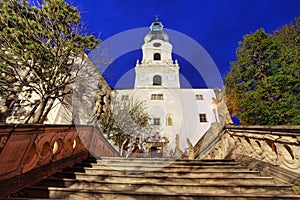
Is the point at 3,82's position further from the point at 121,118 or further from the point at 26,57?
the point at 121,118

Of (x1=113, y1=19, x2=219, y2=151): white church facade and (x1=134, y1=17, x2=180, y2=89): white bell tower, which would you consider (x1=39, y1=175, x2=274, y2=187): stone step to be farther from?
(x1=134, y1=17, x2=180, y2=89): white bell tower

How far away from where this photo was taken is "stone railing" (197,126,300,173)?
7.22 ft

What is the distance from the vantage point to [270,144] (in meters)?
2.84

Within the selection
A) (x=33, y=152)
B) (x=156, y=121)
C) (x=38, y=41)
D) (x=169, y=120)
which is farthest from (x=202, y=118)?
(x=33, y=152)

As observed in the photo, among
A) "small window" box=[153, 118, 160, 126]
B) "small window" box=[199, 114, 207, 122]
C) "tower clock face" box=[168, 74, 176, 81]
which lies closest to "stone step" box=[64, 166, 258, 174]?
"small window" box=[153, 118, 160, 126]

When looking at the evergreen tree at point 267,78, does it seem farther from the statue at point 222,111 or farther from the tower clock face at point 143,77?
the tower clock face at point 143,77

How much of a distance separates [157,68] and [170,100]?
6.61 meters

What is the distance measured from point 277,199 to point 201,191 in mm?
855

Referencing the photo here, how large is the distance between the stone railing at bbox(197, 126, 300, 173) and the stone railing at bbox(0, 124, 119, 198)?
3896 millimetres

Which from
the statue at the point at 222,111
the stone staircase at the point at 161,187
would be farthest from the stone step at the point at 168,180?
the statue at the point at 222,111

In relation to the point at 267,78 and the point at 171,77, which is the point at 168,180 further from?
the point at 171,77

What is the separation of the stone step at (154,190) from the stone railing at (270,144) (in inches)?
23.6

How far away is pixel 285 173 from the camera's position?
215 centimetres

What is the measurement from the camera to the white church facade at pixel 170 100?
1994 cm
